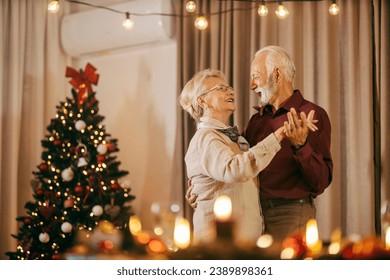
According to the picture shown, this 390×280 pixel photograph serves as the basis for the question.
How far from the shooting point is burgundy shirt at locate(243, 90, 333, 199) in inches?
80.7

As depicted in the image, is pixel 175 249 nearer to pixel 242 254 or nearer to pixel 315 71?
pixel 242 254

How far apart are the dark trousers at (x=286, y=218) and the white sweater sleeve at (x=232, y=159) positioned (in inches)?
16.1

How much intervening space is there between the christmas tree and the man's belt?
1312mm

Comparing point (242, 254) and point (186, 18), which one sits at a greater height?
point (186, 18)

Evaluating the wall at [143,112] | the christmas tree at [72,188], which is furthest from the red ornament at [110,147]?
the wall at [143,112]

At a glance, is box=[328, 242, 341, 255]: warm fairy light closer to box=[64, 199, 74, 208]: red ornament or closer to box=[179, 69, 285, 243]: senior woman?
box=[179, 69, 285, 243]: senior woman

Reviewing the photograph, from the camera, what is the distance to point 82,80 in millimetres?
3479

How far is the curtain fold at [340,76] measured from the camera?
3072 millimetres

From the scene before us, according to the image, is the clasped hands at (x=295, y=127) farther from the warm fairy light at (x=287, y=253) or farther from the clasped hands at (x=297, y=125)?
the warm fairy light at (x=287, y=253)

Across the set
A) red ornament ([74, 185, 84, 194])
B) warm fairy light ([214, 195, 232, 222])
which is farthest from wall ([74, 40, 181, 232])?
warm fairy light ([214, 195, 232, 222])

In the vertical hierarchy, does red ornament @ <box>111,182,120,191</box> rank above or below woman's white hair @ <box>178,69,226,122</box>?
below

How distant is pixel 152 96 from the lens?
12.7 ft

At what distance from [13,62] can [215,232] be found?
3.62 m
